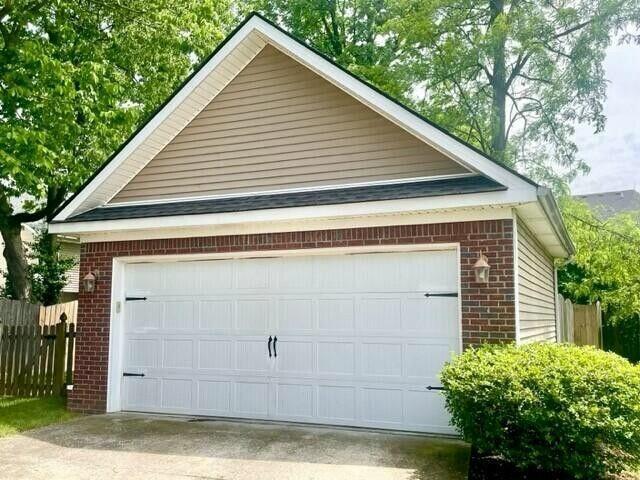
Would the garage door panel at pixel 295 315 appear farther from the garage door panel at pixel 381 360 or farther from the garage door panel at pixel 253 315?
the garage door panel at pixel 381 360

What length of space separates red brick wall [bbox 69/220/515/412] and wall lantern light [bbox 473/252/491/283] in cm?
9

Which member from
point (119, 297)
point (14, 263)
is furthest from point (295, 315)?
point (14, 263)

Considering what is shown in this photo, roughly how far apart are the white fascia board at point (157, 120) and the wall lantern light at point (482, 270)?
4.98 meters

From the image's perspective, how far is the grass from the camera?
823cm

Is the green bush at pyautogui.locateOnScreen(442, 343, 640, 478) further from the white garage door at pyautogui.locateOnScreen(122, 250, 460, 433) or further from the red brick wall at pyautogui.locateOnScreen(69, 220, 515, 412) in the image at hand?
the white garage door at pyautogui.locateOnScreen(122, 250, 460, 433)

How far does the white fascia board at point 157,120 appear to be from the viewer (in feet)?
30.4

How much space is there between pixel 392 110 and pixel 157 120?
3.77 meters

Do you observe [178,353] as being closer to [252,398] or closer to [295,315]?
[252,398]

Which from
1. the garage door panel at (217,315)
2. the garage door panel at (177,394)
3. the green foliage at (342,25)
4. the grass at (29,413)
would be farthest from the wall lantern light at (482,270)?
the green foliage at (342,25)

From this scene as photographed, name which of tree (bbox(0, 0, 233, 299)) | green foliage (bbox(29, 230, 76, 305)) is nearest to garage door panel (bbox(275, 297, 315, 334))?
tree (bbox(0, 0, 233, 299))

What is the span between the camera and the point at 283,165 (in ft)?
29.9

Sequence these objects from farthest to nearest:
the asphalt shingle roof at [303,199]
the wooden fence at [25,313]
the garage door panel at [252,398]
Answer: the wooden fence at [25,313] → the garage door panel at [252,398] → the asphalt shingle roof at [303,199]

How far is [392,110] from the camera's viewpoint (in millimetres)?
8258

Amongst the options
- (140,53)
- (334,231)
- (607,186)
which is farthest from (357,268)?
(607,186)
